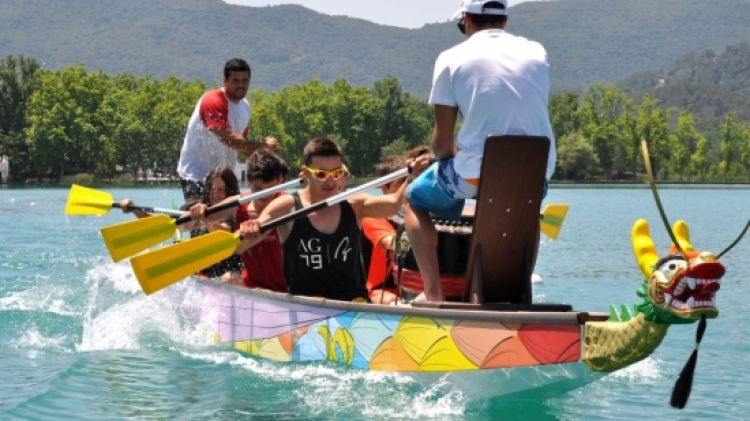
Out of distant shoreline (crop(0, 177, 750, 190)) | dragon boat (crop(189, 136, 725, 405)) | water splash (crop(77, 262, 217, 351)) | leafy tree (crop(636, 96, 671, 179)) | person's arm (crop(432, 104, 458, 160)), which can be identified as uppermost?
leafy tree (crop(636, 96, 671, 179))

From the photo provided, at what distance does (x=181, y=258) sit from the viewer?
7527 mm

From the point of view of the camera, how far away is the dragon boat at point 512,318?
5.03 metres

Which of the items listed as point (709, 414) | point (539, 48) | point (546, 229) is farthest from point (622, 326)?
point (546, 229)

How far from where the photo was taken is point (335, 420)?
6.61 meters

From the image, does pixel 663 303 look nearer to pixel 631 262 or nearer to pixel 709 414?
pixel 709 414

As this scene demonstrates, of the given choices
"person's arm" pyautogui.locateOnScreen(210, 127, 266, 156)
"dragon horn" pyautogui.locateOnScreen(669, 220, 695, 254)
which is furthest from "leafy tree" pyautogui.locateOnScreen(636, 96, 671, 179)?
"dragon horn" pyautogui.locateOnScreen(669, 220, 695, 254)

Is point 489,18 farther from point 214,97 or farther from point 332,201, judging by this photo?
point 214,97

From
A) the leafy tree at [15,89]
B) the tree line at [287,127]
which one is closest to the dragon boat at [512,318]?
the tree line at [287,127]

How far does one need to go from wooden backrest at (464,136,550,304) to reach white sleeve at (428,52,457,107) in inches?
16.9

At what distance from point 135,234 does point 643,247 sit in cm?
406

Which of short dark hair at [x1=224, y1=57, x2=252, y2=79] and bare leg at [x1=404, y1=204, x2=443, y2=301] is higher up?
short dark hair at [x1=224, y1=57, x2=252, y2=79]

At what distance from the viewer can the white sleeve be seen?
6207 millimetres

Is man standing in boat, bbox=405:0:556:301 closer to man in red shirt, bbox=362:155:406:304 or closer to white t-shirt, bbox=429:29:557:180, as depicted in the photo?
white t-shirt, bbox=429:29:557:180

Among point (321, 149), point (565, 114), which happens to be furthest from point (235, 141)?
point (565, 114)
